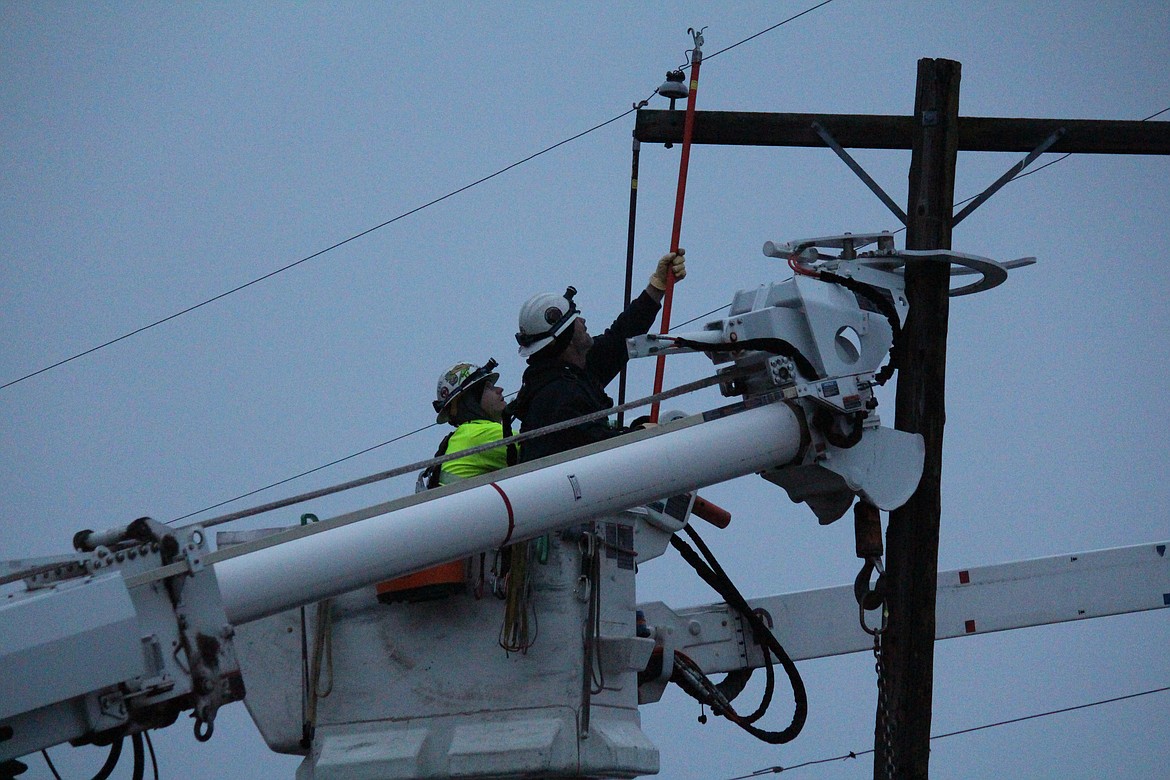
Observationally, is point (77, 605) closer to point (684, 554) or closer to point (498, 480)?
point (498, 480)

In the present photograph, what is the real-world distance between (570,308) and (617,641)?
1767 millimetres

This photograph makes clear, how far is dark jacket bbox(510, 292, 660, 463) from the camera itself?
6.79 metres

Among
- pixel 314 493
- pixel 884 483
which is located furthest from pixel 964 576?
pixel 314 493

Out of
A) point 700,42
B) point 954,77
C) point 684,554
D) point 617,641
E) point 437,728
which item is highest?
point 700,42

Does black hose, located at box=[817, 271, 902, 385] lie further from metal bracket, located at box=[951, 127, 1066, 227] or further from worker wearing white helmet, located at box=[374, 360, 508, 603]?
worker wearing white helmet, located at box=[374, 360, 508, 603]

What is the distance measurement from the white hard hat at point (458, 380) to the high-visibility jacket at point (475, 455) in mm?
635

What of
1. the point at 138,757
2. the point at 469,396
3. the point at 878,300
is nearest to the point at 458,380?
the point at 469,396

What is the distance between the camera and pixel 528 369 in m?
7.27

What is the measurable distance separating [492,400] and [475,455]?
94 centimetres

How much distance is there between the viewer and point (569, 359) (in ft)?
24.3

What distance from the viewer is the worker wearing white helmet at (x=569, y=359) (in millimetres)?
6828

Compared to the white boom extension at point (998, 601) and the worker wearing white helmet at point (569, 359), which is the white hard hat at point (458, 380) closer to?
the worker wearing white helmet at point (569, 359)

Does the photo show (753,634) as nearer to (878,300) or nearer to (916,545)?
(916,545)

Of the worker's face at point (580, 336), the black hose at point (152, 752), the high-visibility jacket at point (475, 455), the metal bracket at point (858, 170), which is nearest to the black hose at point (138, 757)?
the black hose at point (152, 752)
